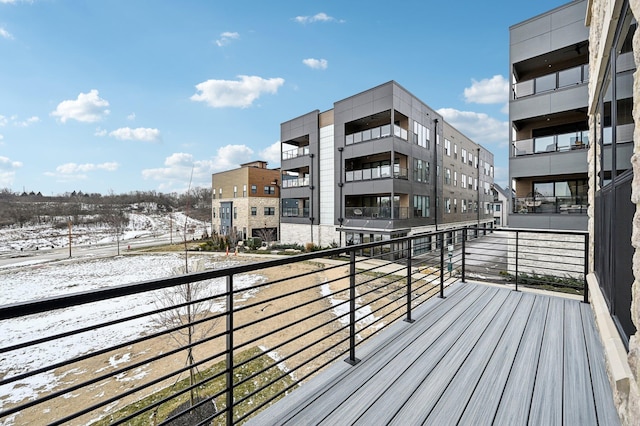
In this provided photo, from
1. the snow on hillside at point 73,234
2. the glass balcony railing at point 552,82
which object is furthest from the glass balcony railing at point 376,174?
the snow on hillside at point 73,234

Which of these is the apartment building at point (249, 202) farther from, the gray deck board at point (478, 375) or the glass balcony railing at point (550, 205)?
the gray deck board at point (478, 375)

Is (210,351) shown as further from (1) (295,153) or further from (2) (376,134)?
(1) (295,153)

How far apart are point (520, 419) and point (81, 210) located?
170 feet

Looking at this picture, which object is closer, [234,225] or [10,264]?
[10,264]

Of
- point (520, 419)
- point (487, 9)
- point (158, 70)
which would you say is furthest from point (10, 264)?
point (487, 9)

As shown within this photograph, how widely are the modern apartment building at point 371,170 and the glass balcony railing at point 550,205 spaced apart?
18.7 ft

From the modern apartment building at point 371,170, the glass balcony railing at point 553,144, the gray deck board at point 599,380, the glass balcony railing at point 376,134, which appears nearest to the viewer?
the gray deck board at point 599,380

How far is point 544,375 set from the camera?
238 centimetres

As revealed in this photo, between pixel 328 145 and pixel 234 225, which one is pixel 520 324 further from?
pixel 234 225

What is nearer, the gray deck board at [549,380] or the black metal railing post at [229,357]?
the black metal railing post at [229,357]

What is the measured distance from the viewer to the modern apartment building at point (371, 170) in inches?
607

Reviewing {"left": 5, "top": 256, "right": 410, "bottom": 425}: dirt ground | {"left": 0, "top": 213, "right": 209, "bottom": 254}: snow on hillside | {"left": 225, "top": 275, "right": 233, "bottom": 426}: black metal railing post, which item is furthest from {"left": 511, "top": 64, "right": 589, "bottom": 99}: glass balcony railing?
{"left": 0, "top": 213, "right": 209, "bottom": 254}: snow on hillside

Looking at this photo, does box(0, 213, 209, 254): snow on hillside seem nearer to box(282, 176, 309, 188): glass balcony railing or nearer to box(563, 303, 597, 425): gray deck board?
box(282, 176, 309, 188): glass balcony railing

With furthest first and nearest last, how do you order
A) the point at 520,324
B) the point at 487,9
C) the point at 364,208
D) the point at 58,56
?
the point at 364,208 → the point at 58,56 → the point at 487,9 → the point at 520,324
